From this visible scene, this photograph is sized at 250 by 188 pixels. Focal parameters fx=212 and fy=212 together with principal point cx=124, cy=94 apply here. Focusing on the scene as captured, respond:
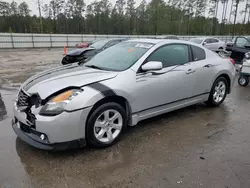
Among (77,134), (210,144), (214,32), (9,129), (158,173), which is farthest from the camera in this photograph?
(214,32)

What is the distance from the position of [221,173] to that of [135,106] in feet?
4.88

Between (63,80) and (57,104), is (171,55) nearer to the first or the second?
(63,80)

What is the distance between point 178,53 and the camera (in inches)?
161

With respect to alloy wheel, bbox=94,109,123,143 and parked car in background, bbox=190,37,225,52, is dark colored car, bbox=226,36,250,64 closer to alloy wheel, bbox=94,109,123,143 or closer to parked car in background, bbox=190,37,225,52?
parked car in background, bbox=190,37,225,52

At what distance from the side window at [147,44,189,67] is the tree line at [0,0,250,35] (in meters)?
54.5

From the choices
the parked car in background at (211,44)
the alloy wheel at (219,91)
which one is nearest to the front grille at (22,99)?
the alloy wheel at (219,91)

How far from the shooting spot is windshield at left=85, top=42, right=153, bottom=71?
3526mm

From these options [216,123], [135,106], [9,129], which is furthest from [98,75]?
[216,123]

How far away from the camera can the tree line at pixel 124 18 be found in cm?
5466

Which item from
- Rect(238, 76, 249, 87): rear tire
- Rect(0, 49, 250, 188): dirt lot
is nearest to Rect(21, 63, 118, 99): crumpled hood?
Rect(0, 49, 250, 188): dirt lot

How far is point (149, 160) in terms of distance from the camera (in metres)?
2.90

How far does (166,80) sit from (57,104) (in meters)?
1.91

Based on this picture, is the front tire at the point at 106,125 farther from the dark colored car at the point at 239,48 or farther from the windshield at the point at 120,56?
the dark colored car at the point at 239,48

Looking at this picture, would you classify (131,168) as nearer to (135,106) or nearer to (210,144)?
(135,106)
